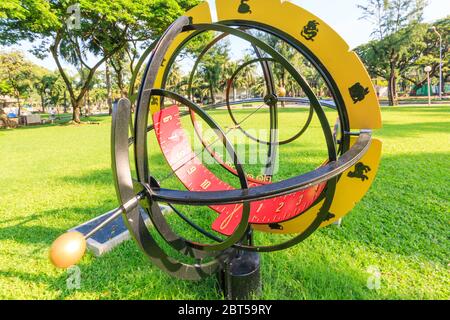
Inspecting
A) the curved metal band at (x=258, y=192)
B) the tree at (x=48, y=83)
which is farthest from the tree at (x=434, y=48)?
the tree at (x=48, y=83)

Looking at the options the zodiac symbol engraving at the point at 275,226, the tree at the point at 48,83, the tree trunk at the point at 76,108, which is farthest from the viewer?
the tree at the point at 48,83

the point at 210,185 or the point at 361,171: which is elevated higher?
the point at 361,171

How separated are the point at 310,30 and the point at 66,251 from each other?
1821 mm

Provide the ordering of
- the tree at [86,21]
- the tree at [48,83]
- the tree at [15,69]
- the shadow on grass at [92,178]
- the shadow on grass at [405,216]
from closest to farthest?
the shadow on grass at [405,216], the shadow on grass at [92,178], the tree at [86,21], the tree at [15,69], the tree at [48,83]

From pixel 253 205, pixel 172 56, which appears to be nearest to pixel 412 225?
pixel 253 205

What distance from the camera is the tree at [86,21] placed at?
48.6 feet

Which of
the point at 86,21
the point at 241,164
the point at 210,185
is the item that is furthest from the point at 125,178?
the point at 86,21

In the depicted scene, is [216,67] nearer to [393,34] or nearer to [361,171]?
[393,34]

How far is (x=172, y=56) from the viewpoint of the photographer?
2.40 metres

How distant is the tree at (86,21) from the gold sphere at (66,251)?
1580 centimetres

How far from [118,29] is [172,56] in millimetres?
21310

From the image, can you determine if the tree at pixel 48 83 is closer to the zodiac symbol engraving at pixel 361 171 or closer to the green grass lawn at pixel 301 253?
the green grass lawn at pixel 301 253

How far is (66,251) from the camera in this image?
3.35 feet
